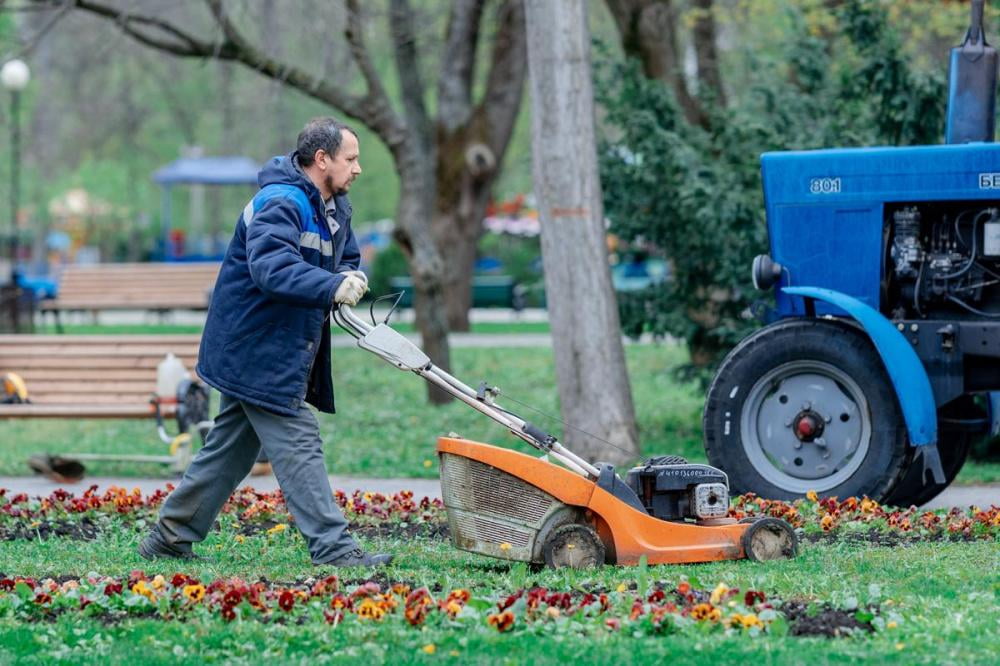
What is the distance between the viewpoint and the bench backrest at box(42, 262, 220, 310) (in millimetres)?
24078

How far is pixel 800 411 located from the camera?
898cm

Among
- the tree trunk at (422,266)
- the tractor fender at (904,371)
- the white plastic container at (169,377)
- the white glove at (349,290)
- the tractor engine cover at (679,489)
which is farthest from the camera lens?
the tree trunk at (422,266)

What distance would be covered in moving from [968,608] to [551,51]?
21.0ft

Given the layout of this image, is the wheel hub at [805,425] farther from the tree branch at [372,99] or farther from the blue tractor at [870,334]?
the tree branch at [372,99]

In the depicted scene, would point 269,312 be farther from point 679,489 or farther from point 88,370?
point 88,370

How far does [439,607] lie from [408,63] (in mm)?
13531

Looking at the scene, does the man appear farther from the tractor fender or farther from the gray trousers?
the tractor fender

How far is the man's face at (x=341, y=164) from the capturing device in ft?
22.8

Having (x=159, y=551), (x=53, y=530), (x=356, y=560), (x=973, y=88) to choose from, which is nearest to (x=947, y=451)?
(x=973, y=88)

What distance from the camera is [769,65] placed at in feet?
44.1

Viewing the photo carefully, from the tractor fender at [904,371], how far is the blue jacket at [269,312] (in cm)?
314

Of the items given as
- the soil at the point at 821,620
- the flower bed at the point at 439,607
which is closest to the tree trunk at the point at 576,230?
the flower bed at the point at 439,607

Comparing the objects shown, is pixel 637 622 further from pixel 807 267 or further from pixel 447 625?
pixel 807 267

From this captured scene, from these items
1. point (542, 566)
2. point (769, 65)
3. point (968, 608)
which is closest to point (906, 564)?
point (968, 608)
